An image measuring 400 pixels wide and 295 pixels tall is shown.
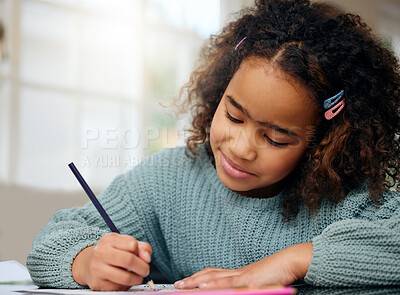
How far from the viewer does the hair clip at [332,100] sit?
2.55ft

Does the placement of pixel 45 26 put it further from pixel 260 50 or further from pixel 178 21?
pixel 260 50

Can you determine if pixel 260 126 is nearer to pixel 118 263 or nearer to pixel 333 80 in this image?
pixel 333 80

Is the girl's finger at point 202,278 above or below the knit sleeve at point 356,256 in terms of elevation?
below

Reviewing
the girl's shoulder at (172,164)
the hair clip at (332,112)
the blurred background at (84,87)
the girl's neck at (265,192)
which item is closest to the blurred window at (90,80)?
the blurred background at (84,87)

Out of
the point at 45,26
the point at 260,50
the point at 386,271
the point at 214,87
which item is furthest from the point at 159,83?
the point at 386,271

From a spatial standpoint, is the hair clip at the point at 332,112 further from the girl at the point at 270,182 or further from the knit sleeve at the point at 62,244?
the knit sleeve at the point at 62,244

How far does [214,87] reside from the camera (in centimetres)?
95

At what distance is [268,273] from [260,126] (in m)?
0.23

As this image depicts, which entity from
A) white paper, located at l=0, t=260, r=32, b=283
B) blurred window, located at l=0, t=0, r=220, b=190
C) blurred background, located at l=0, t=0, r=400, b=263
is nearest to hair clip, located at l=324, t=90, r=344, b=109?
white paper, located at l=0, t=260, r=32, b=283

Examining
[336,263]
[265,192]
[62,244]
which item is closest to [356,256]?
[336,263]

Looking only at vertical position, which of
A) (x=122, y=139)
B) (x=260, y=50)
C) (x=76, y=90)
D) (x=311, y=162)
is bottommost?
(x=122, y=139)

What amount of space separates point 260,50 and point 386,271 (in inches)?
15.8

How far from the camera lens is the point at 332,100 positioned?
30.9 inches

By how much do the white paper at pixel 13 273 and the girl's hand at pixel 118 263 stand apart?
16cm
